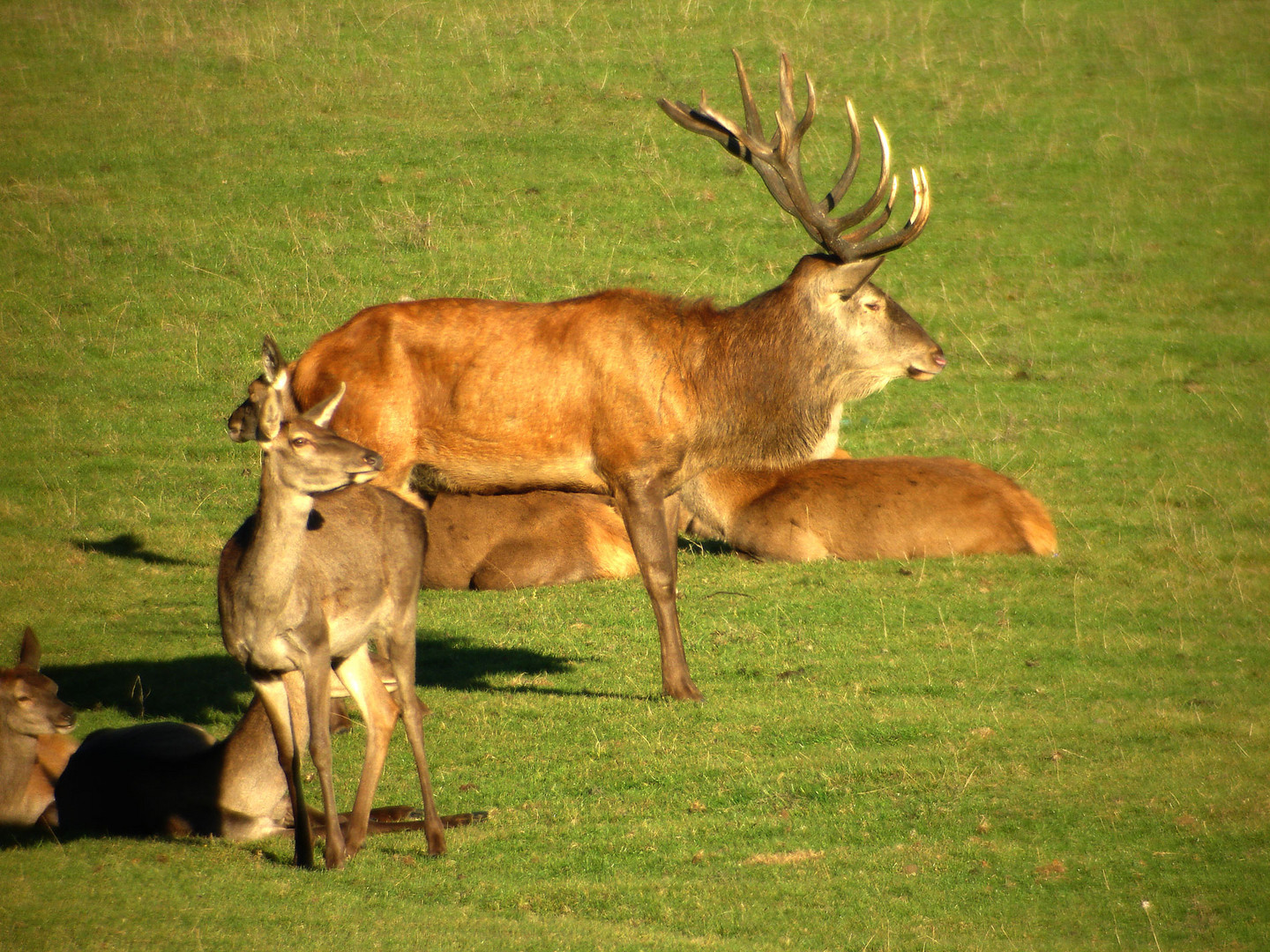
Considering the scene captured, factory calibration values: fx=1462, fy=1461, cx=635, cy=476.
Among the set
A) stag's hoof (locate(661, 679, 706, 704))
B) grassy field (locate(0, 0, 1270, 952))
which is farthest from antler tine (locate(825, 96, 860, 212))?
stag's hoof (locate(661, 679, 706, 704))

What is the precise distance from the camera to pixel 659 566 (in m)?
8.05

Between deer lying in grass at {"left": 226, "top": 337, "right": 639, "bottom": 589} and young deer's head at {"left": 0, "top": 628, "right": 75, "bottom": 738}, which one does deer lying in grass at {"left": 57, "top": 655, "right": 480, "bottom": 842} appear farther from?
deer lying in grass at {"left": 226, "top": 337, "right": 639, "bottom": 589}

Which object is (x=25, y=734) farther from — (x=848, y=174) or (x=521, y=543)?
(x=848, y=174)

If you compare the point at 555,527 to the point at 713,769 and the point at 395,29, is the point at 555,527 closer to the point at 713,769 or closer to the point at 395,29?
the point at 713,769

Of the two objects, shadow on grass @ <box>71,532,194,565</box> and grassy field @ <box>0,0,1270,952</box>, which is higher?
grassy field @ <box>0,0,1270,952</box>

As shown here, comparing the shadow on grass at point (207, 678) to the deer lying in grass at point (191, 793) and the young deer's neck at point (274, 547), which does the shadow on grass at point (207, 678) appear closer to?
the deer lying in grass at point (191, 793)

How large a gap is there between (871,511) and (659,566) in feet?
10.5

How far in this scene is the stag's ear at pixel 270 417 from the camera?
539 cm

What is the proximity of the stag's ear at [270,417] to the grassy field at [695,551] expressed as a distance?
1.63 meters

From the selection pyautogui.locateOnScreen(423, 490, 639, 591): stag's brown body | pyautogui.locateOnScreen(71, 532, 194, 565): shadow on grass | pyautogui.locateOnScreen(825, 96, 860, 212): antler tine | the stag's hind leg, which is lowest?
pyautogui.locateOnScreen(71, 532, 194, 565): shadow on grass

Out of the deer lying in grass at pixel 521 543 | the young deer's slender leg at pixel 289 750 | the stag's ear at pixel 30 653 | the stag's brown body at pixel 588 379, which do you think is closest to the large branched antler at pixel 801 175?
the stag's brown body at pixel 588 379

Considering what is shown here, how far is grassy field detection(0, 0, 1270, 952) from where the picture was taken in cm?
562

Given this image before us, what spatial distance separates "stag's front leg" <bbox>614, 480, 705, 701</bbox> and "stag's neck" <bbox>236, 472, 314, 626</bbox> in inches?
108

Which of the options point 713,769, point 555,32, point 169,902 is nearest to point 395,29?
point 555,32
